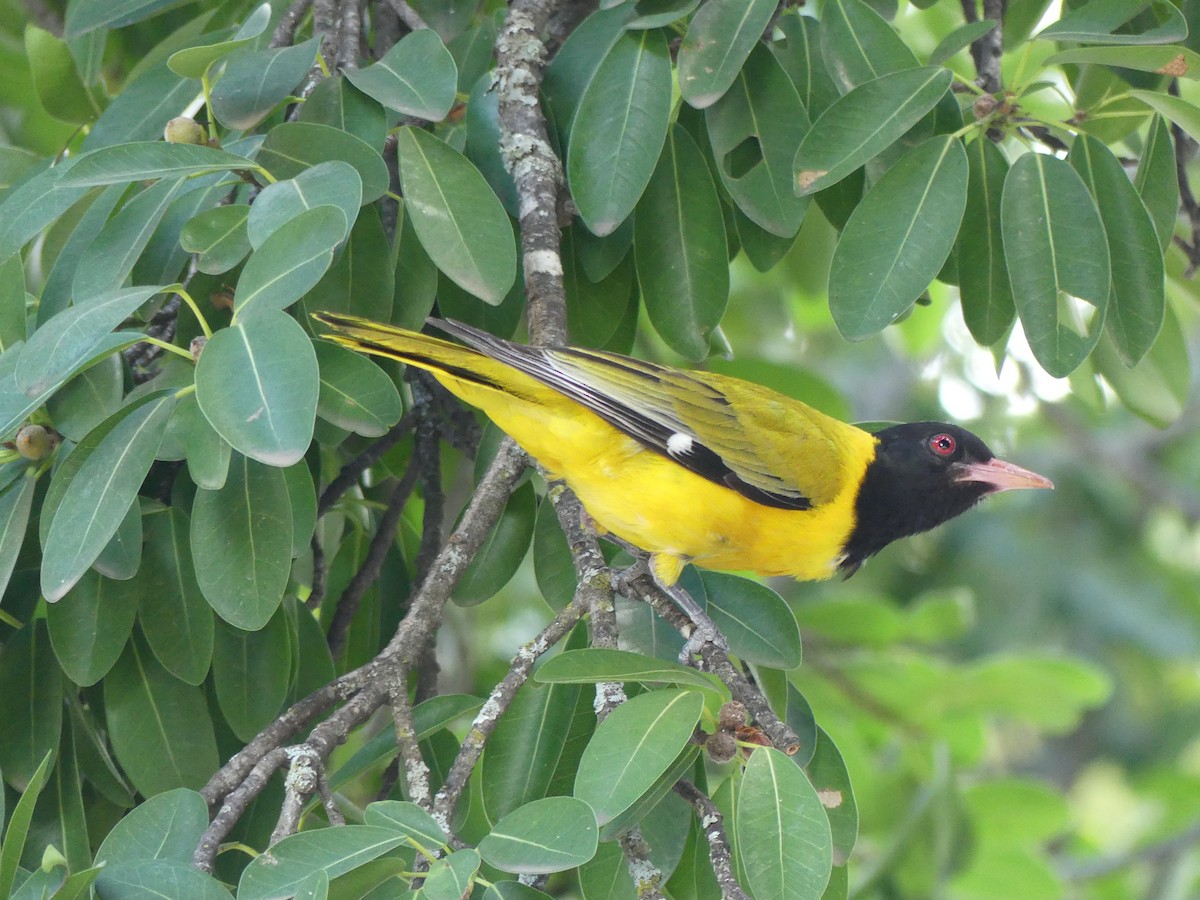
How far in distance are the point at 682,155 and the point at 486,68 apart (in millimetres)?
653

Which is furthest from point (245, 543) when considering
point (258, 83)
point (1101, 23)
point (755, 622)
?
point (1101, 23)

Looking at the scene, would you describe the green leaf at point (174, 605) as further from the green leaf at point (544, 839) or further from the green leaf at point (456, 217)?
the green leaf at point (544, 839)

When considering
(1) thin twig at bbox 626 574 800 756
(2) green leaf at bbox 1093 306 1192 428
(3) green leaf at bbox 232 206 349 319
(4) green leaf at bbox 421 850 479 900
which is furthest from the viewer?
(2) green leaf at bbox 1093 306 1192 428

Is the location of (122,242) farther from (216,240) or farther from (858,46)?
(858,46)

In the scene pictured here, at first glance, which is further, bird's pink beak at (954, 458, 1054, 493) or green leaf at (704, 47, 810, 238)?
bird's pink beak at (954, 458, 1054, 493)

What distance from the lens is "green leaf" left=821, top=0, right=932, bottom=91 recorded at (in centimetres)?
287

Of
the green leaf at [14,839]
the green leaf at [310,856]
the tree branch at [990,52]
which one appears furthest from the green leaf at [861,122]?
the green leaf at [14,839]

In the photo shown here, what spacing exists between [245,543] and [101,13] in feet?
4.75

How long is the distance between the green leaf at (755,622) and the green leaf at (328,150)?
49.1 inches

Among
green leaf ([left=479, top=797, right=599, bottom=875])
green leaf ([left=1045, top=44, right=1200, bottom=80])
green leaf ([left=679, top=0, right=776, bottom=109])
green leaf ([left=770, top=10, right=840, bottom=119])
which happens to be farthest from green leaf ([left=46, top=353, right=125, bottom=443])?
green leaf ([left=1045, top=44, right=1200, bottom=80])

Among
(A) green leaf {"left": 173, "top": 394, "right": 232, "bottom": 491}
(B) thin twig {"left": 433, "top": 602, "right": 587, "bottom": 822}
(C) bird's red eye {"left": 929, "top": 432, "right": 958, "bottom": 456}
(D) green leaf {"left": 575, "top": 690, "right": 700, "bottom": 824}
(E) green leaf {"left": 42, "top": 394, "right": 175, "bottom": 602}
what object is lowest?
(C) bird's red eye {"left": 929, "top": 432, "right": 958, "bottom": 456}

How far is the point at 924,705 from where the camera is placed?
189 inches

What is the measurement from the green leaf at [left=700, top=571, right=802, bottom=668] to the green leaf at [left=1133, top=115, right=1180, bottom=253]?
1.26 metres

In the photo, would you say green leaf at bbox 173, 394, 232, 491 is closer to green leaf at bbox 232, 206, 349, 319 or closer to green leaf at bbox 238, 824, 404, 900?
green leaf at bbox 232, 206, 349, 319
